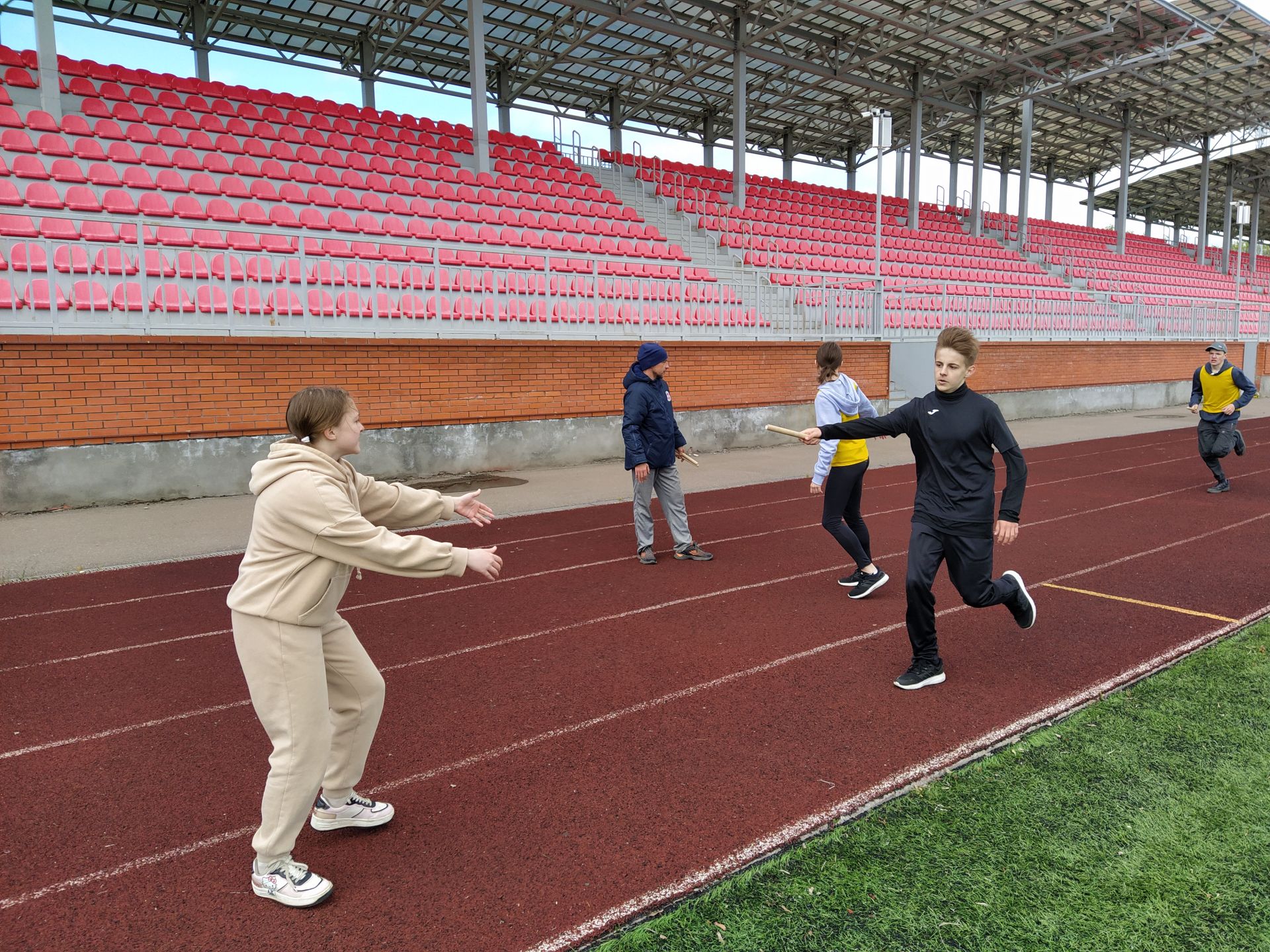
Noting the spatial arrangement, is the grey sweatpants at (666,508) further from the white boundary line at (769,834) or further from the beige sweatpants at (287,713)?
the beige sweatpants at (287,713)

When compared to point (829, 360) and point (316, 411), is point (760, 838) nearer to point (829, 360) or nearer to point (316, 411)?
point (316, 411)

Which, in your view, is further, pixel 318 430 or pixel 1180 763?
pixel 1180 763

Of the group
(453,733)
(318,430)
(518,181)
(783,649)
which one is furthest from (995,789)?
(518,181)

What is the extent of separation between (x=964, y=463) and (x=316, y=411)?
10.3 ft

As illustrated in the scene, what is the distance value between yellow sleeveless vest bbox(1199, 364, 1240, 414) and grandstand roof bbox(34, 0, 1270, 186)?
14841 mm

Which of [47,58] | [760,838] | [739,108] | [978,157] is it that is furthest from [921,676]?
[978,157]

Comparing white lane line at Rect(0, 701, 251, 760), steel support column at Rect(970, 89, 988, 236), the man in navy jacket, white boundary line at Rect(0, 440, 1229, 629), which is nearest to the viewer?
white lane line at Rect(0, 701, 251, 760)

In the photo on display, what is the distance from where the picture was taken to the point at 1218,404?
10.3 m

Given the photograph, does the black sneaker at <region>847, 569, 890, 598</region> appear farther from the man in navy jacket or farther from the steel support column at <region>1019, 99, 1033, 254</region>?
the steel support column at <region>1019, 99, 1033, 254</region>

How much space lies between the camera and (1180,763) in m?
3.57

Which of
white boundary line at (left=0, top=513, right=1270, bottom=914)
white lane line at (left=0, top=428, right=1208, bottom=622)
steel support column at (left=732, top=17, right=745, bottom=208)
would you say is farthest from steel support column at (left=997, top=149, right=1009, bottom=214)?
white boundary line at (left=0, top=513, right=1270, bottom=914)

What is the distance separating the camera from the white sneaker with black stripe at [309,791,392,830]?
10.3ft

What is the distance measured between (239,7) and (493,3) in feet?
20.8

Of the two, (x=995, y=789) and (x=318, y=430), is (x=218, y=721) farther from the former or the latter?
(x=995, y=789)
